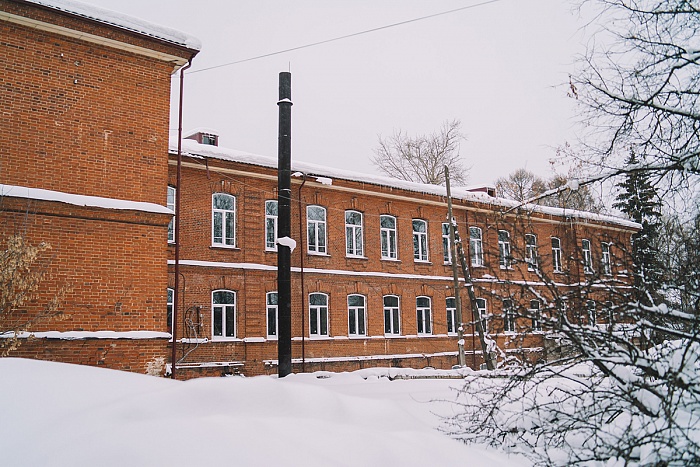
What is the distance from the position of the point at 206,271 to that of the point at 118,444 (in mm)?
16150

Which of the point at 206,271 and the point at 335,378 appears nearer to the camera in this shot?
the point at 335,378

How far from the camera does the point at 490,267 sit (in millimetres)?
5422

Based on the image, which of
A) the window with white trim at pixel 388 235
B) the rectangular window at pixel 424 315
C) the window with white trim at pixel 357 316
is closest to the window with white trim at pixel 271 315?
the window with white trim at pixel 357 316

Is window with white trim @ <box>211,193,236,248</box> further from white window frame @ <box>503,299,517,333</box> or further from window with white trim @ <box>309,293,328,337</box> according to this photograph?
white window frame @ <box>503,299,517,333</box>

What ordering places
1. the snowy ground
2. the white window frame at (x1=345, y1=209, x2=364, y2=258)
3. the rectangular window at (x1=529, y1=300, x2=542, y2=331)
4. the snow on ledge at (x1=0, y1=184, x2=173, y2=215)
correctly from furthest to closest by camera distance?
1. the white window frame at (x1=345, y1=209, x2=364, y2=258)
2. the snow on ledge at (x1=0, y1=184, x2=173, y2=215)
3. the rectangular window at (x1=529, y1=300, x2=542, y2=331)
4. the snowy ground

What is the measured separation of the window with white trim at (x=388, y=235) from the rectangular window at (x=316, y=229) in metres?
2.98

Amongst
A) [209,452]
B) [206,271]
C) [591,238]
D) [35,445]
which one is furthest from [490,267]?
[206,271]

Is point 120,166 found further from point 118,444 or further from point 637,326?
point 637,326

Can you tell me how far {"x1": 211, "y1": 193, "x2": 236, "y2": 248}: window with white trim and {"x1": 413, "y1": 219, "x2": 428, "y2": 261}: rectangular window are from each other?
29.2 ft

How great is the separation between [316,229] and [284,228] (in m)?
10.2

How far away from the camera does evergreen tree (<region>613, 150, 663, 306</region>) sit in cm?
528

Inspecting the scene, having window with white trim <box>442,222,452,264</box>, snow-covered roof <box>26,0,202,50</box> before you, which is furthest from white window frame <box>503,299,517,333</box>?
window with white trim <box>442,222,452,264</box>

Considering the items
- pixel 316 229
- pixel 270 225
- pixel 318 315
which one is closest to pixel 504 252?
pixel 270 225

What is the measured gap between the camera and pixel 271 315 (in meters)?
21.3
